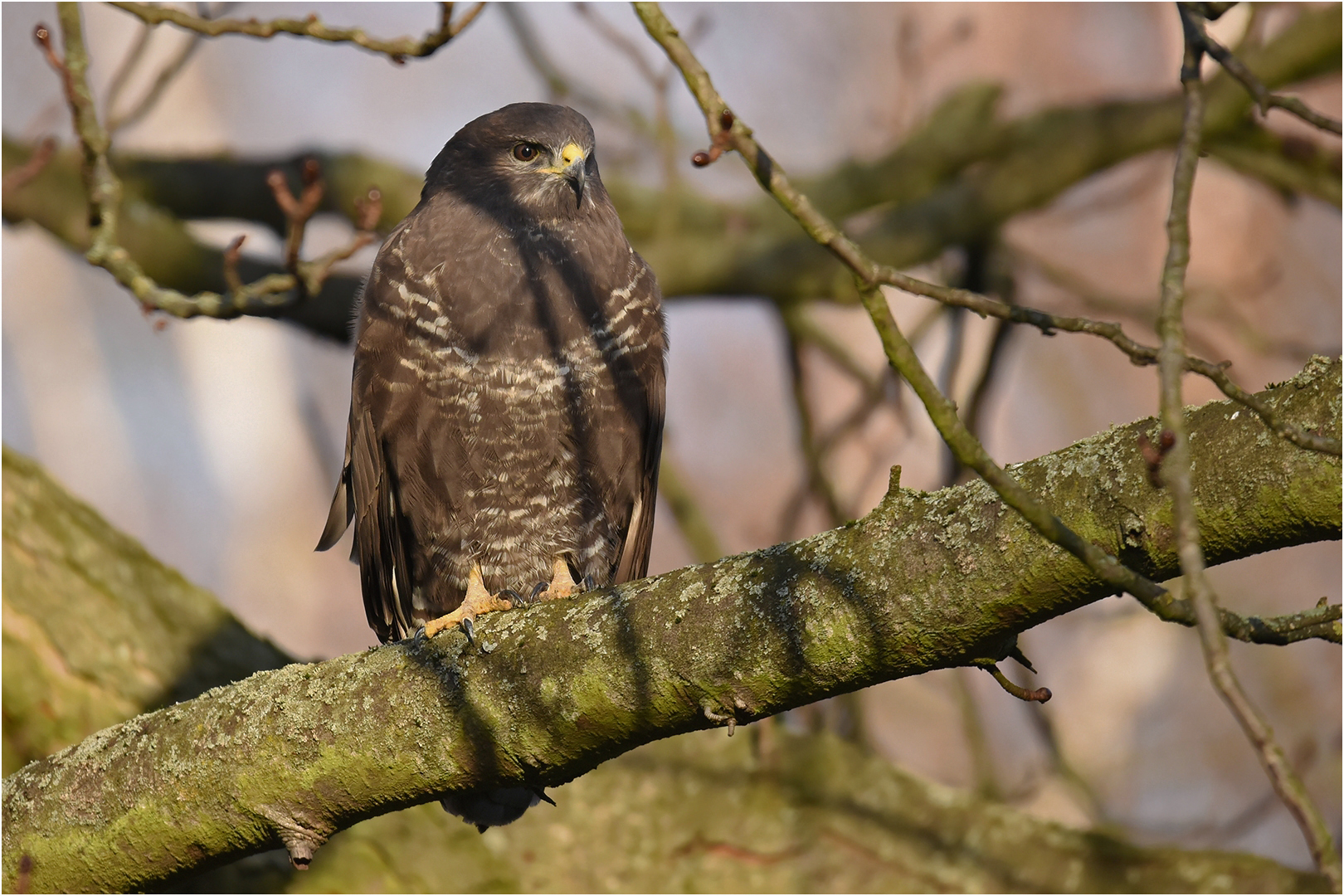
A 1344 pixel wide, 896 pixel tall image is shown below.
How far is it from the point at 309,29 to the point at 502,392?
1184 millimetres

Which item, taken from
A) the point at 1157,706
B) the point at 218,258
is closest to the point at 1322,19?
the point at 218,258

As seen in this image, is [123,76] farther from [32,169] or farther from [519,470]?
[519,470]

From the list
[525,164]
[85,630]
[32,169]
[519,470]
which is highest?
[525,164]

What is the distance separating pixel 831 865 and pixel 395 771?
227 cm

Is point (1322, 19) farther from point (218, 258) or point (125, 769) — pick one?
point (125, 769)

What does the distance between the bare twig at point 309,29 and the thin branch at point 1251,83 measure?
198cm

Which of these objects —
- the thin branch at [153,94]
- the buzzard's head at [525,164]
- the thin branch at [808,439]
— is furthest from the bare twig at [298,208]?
the thin branch at [808,439]

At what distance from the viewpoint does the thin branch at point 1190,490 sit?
1364 mm

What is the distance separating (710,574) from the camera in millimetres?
2480

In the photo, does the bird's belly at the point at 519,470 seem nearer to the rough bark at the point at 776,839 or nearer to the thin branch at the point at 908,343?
the rough bark at the point at 776,839

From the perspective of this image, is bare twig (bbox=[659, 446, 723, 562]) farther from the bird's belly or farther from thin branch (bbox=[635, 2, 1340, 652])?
thin branch (bbox=[635, 2, 1340, 652])

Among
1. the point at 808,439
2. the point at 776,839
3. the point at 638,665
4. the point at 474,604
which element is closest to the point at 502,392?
the point at 474,604

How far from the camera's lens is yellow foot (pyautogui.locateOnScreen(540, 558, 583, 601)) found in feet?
13.9

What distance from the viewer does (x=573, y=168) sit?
4.20 m
